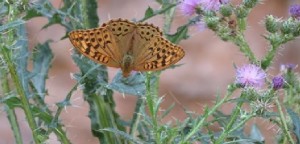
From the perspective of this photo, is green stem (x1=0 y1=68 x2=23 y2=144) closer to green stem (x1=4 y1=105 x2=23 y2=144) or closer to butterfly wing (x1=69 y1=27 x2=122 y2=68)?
green stem (x1=4 y1=105 x2=23 y2=144)

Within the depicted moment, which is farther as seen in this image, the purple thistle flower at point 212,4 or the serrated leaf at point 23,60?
the serrated leaf at point 23,60

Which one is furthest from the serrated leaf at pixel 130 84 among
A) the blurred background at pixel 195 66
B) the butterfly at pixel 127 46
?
the blurred background at pixel 195 66

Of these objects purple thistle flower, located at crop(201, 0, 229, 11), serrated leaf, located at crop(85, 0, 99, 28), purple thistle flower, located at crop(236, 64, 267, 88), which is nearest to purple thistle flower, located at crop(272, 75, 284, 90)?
purple thistle flower, located at crop(236, 64, 267, 88)

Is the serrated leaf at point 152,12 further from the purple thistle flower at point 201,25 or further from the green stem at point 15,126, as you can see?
the green stem at point 15,126

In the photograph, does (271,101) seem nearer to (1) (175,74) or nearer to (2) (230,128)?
(2) (230,128)

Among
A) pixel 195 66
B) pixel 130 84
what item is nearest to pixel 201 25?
pixel 130 84

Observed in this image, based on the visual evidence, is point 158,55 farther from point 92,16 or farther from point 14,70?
point 92,16

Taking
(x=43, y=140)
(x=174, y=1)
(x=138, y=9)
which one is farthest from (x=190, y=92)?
(x=43, y=140)
